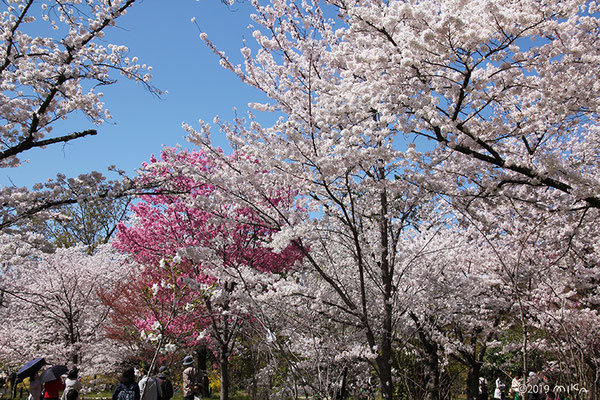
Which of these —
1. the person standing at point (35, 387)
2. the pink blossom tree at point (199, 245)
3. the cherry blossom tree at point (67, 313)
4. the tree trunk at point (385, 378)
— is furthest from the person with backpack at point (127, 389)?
the cherry blossom tree at point (67, 313)

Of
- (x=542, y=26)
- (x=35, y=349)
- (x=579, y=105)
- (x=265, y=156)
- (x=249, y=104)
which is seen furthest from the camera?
(x=35, y=349)

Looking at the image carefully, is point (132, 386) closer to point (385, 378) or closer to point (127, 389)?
point (127, 389)

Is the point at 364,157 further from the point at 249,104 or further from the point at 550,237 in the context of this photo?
the point at 550,237

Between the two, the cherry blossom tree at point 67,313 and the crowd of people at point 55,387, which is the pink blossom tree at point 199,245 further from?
the cherry blossom tree at point 67,313

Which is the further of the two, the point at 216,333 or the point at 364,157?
the point at 216,333

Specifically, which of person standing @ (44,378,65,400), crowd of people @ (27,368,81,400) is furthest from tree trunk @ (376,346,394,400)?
person standing @ (44,378,65,400)

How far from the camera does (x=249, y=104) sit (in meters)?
5.21

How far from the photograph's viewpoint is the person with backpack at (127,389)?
16.1ft

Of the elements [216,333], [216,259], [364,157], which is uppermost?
[364,157]

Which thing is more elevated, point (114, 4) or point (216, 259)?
point (114, 4)

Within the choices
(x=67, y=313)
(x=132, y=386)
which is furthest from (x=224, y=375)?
(x=67, y=313)

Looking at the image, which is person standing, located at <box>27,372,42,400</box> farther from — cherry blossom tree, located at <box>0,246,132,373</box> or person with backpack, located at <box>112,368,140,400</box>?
cherry blossom tree, located at <box>0,246,132,373</box>

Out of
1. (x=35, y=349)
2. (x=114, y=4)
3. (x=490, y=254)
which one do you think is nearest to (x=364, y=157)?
(x=114, y=4)

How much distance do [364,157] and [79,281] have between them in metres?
12.1
